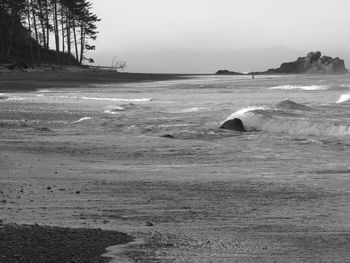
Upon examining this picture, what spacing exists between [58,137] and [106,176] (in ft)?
19.2

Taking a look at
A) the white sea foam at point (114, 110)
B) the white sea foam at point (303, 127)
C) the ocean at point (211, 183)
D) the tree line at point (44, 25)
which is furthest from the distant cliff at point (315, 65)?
the ocean at point (211, 183)

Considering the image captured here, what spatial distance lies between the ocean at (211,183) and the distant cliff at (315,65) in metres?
117

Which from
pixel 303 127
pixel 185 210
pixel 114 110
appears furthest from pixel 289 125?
pixel 185 210

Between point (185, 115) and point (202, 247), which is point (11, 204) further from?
point (185, 115)

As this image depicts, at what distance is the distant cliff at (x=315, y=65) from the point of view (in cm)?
13212

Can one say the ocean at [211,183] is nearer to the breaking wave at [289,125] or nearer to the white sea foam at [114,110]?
the breaking wave at [289,125]

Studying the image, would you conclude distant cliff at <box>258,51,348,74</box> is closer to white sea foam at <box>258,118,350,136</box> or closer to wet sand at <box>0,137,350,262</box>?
white sea foam at <box>258,118,350,136</box>

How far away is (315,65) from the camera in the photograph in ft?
457

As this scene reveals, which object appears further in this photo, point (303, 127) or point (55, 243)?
point (303, 127)

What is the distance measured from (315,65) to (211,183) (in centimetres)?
13437

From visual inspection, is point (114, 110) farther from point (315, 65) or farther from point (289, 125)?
point (315, 65)

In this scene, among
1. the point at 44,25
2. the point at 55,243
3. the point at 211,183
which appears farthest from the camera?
the point at 44,25

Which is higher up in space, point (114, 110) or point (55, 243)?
point (55, 243)

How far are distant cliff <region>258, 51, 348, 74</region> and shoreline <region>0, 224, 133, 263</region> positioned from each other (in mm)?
128258
